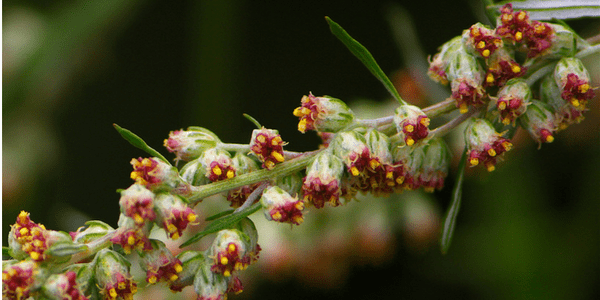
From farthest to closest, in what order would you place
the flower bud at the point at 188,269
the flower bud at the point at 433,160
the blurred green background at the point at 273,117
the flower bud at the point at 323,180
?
the blurred green background at the point at 273,117 → the flower bud at the point at 433,160 → the flower bud at the point at 188,269 → the flower bud at the point at 323,180

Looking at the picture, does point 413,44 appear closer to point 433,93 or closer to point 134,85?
point 433,93

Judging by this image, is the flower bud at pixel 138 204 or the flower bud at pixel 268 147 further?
the flower bud at pixel 268 147

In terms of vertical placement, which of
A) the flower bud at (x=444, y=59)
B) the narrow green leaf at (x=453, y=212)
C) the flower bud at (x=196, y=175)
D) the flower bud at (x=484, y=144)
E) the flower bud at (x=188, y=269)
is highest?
the flower bud at (x=444, y=59)

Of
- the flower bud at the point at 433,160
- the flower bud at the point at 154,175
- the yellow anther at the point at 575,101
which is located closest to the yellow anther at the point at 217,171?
the flower bud at the point at 154,175

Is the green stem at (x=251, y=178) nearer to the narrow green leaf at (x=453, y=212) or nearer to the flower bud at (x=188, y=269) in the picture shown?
the flower bud at (x=188, y=269)

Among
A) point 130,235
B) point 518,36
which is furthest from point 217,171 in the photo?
point 518,36

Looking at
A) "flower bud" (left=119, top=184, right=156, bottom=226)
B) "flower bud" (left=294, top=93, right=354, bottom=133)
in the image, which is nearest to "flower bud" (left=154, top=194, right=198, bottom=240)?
"flower bud" (left=119, top=184, right=156, bottom=226)
